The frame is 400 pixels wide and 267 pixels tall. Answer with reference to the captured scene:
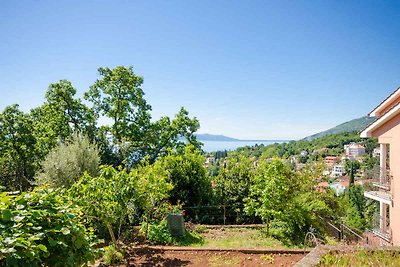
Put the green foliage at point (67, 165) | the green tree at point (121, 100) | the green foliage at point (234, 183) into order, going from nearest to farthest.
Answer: the green foliage at point (67, 165)
the green foliage at point (234, 183)
the green tree at point (121, 100)

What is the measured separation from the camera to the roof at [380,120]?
9382 mm

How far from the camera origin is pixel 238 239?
9.11m

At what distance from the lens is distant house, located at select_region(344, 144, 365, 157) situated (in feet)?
172

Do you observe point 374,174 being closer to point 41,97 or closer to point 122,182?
point 122,182

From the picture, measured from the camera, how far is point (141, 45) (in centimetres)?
1380

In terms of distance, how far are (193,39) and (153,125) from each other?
5895 mm

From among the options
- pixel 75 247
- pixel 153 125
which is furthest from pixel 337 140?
pixel 75 247

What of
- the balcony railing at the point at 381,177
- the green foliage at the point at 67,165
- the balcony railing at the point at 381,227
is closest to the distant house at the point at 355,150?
the balcony railing at the point at 381,227

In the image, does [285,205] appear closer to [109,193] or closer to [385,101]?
[109,193]

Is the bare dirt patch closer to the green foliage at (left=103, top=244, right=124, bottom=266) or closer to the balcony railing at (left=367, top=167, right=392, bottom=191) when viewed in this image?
the green foliage at (left=103, top=244, right=124, bottom=266)

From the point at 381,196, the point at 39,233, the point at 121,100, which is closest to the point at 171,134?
the point at 121,100

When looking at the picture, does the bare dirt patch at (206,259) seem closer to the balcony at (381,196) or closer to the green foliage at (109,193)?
the green foliage at (109,193)

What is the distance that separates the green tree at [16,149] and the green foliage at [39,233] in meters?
14.2

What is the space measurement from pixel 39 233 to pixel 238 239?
7.73 meters
